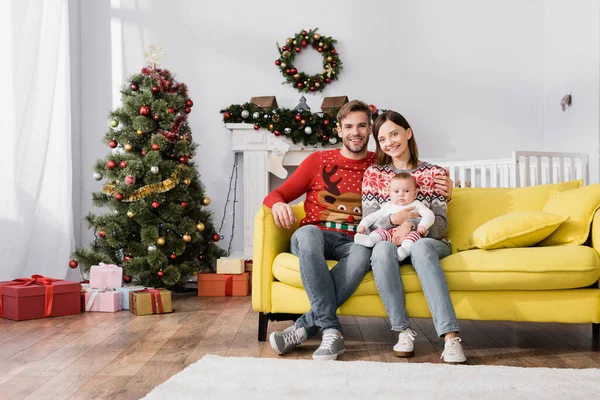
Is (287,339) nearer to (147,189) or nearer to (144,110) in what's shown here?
(147,189)

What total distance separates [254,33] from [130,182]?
216 cm

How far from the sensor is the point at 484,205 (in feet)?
9.93

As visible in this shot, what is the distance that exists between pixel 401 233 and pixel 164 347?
3.44ft

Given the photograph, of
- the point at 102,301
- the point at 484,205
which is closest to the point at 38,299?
the point at 102,301

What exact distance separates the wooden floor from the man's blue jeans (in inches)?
A: 5.5

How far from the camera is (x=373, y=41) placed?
5.76 metres

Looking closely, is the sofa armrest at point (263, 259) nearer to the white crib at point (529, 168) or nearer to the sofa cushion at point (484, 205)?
the sofa cushion at point (484, 205)

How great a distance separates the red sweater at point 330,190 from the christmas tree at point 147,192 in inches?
60.6

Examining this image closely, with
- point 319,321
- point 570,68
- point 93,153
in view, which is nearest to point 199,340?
point 319,321

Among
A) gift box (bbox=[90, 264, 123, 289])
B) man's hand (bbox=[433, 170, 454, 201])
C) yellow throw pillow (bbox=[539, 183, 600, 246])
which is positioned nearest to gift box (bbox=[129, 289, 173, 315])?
gift box (bbox=[90, 264, 123, 289])

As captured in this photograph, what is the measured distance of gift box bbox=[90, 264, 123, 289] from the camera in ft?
12.9

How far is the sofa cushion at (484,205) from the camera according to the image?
2.97 m

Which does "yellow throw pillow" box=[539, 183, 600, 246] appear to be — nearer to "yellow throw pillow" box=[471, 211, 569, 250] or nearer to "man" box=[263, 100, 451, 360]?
"yellow throw pillow" box=[471, 211, 569, 250]

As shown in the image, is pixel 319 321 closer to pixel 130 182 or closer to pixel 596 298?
pixel 596 298
